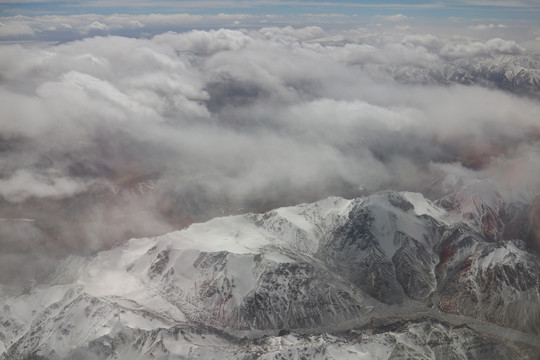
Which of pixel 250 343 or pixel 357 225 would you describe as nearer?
pixel 250 343

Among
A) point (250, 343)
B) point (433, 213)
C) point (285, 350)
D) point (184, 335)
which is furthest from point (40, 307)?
point (433, 213)

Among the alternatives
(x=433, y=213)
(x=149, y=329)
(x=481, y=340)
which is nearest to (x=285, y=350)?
(x=149, y=329)

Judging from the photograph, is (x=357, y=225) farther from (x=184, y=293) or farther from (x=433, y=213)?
(x=184, y=293)

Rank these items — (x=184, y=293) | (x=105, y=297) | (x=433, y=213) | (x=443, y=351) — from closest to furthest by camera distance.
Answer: (x=443, y=351) < (x=105, y=297) < (x=184, y=293) < (x=433, y=213)

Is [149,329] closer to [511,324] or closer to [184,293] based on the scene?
[184,293]

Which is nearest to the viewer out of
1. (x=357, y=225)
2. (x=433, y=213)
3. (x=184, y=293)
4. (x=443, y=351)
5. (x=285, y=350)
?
(x=285, y=350)

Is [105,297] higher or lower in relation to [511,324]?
higher
